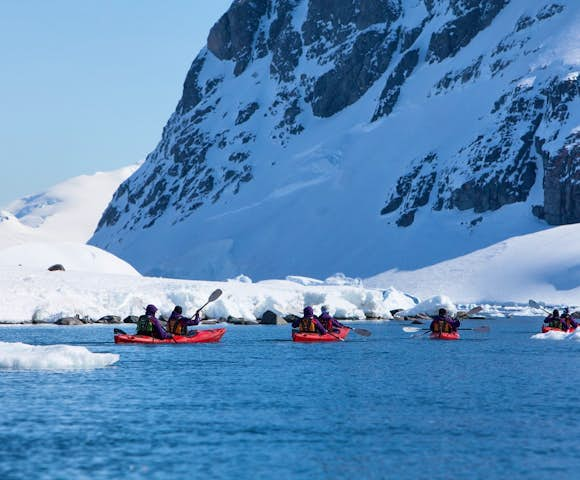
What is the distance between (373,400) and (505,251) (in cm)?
11880

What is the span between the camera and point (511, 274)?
140 metres

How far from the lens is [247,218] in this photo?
7613 inches

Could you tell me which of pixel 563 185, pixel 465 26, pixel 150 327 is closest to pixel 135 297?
pixel 150 327

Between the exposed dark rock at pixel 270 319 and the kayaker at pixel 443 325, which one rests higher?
the exposed dark rock at pixel 270 319

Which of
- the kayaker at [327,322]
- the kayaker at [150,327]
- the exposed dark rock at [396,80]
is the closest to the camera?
the kayaker at [150,327]

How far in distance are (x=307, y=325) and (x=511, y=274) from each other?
89.1 m

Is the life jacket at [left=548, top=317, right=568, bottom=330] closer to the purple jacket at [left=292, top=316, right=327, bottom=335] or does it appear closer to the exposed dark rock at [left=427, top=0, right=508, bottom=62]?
the purple jacket at [left=292, top=316, right=327, bottom=335]

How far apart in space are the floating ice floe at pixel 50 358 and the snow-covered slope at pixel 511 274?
9641 cm

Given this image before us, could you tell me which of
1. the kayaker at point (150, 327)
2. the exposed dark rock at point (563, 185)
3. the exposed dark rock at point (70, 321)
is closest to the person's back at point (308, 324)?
the kayaker at point (150, 327)

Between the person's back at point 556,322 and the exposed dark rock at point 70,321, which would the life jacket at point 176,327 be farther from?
the exposed dark rock at point 70,321

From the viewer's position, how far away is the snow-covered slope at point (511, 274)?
133 metres

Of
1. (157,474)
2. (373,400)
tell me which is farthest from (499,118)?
(157,474)

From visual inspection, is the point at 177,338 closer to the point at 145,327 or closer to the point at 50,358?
the point at 145,327

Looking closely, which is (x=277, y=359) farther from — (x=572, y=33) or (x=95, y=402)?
(x=572, y=33)
